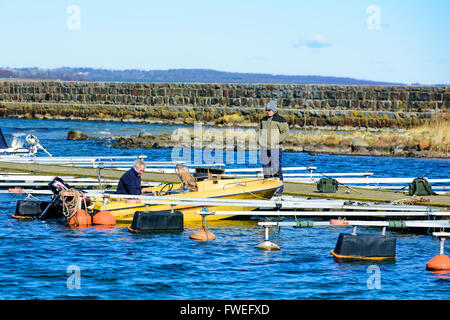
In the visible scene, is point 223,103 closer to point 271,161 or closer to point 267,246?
point 271,161

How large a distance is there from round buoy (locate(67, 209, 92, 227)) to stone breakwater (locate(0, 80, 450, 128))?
3270cm

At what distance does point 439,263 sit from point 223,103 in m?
45.9

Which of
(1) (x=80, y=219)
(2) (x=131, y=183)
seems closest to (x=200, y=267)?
(2) (x=131, y=183)

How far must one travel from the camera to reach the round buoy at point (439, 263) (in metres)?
13.8

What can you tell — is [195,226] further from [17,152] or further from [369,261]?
[17,152]

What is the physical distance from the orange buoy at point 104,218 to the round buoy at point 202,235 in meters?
2.07

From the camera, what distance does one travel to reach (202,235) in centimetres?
1631

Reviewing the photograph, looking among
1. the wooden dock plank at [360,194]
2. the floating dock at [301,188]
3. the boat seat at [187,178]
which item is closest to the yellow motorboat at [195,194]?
the boat seat at [187,178]

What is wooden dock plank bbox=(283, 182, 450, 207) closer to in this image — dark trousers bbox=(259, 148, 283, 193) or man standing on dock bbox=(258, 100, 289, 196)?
dark trousers bbox=(259, 148, 283, 193)

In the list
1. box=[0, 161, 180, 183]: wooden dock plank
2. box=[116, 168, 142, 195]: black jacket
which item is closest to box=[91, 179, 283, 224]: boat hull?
box=[116, 168, 142, 195]: black jacket

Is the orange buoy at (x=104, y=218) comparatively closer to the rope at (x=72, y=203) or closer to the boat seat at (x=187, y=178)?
the rope at (x=72, y=203)

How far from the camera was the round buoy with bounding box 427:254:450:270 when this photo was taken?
13.8 m
